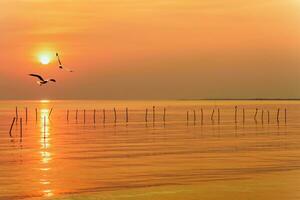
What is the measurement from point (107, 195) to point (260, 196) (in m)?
6.19

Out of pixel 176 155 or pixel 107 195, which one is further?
pixel 176 155

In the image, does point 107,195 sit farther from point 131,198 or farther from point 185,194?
point 185,194

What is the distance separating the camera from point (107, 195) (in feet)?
87.7

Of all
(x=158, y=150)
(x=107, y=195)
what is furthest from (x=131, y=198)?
(x=158, y=150)

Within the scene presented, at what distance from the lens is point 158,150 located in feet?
160

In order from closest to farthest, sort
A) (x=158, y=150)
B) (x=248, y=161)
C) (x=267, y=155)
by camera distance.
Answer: (x=248, y=161) < (x=267, y=155) < (x=158, y=150)

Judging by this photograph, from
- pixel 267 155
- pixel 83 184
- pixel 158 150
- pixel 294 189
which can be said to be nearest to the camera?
pixel 294 189

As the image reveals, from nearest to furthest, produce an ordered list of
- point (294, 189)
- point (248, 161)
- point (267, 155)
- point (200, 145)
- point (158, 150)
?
1. point (294, 189)
2. point (248, 161)
3. point (267, 155)
4. point (158, 150)
5. point (200, 145)

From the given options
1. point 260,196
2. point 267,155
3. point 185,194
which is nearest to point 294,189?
point 260,196

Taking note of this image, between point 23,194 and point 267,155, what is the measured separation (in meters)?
22.0

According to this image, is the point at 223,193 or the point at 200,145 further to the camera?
the point at 200,145

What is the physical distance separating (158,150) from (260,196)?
22851 millimetres

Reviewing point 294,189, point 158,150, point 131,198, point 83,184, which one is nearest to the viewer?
point 131,198

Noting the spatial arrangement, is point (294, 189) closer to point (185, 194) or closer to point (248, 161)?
point (185, 194)
